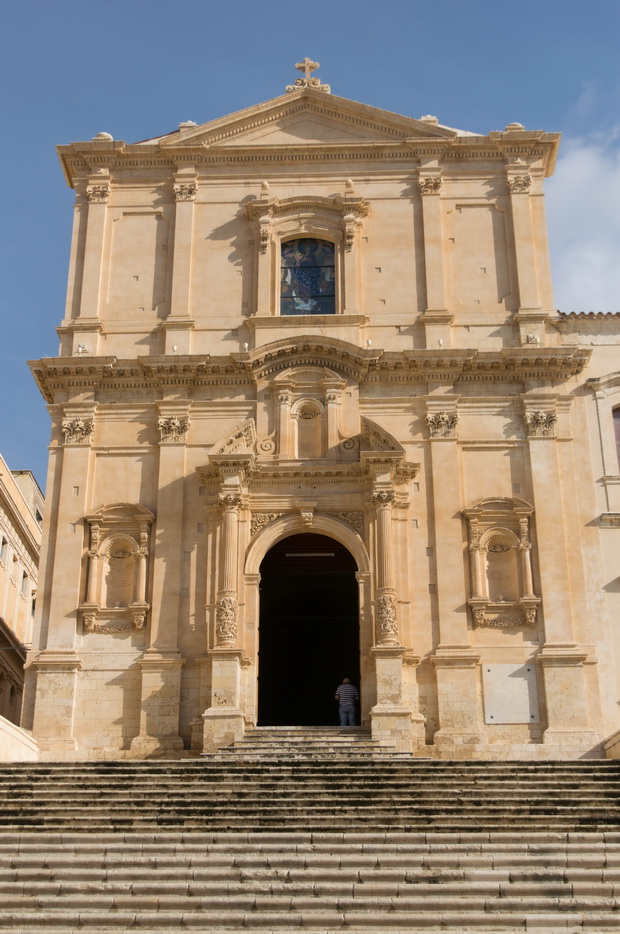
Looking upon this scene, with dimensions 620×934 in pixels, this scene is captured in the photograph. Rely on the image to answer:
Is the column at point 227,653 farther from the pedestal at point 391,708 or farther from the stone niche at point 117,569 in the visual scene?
the pedestal at point 391,708

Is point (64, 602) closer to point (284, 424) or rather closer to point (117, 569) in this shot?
point (117, 569)

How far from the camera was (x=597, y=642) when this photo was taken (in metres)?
27.7

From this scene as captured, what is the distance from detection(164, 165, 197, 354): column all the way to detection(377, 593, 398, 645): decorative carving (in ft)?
26.6

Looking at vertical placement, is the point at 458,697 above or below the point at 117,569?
below

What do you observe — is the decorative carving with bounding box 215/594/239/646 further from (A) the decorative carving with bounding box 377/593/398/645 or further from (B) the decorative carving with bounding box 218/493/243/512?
(A) the decorative carving with bounding box 377/593/398/645

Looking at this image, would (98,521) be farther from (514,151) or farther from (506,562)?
(514,151)

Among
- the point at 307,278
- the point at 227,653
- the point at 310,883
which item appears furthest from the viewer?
the point at 307,278

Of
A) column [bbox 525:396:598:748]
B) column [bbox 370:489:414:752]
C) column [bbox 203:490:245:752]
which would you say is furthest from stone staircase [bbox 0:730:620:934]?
column [bbox 525:396:598:748]

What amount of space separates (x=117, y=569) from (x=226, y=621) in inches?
129

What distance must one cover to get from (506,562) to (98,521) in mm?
9509

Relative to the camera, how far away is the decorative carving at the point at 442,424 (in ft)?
96.3

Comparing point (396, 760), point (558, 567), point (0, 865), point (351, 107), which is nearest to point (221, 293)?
point (351, 107)

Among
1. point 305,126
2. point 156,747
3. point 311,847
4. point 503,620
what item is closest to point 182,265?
point 305,126

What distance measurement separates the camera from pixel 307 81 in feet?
109
